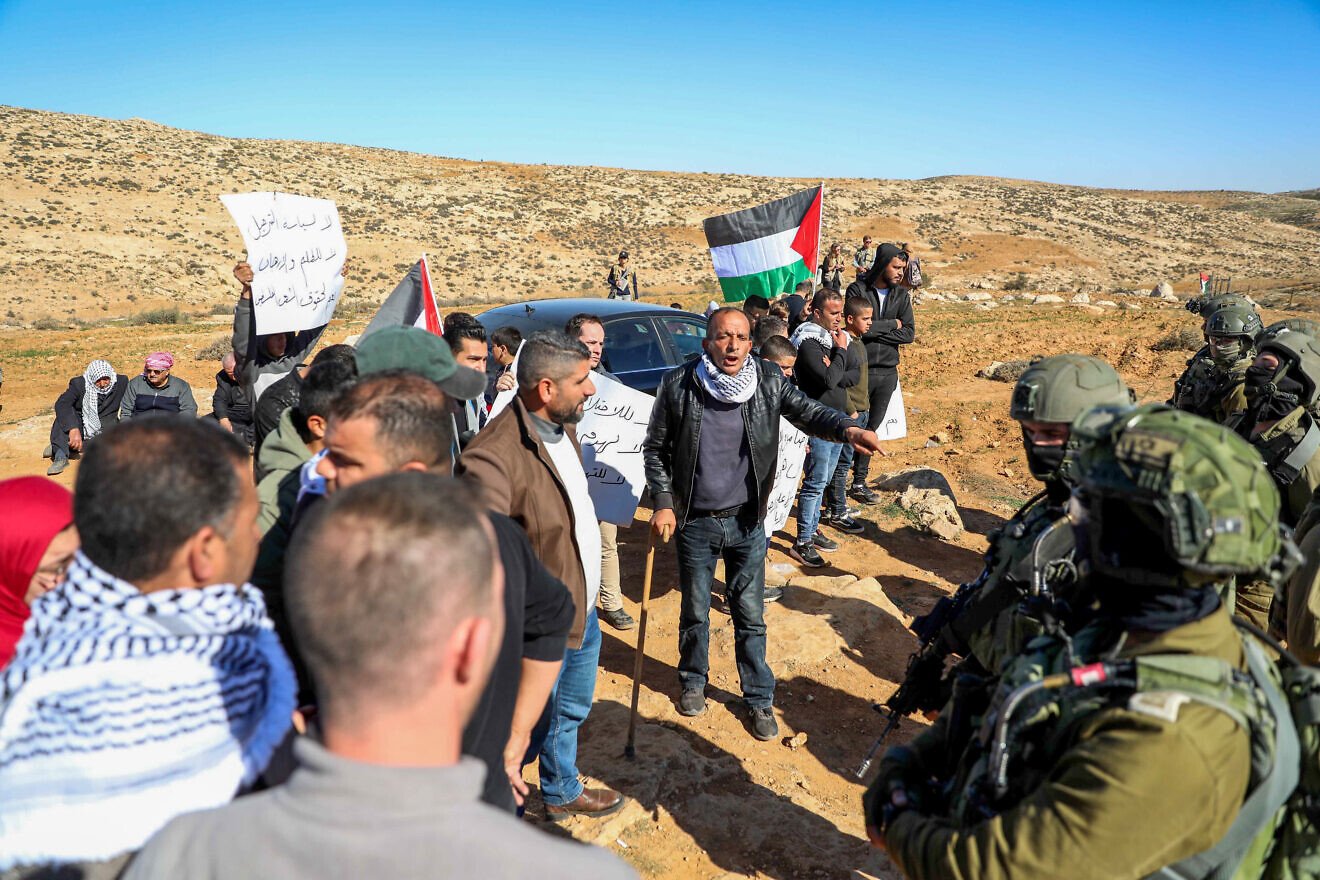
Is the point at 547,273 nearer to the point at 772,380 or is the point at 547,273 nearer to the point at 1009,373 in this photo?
the point at 1009,373

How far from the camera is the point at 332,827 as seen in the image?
42.0 inches

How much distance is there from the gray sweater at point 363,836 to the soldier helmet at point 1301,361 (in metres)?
4.88

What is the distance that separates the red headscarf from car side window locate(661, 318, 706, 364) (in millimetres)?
6694

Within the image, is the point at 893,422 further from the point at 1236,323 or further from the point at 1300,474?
the point at 1300,474

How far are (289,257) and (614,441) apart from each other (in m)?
2.42

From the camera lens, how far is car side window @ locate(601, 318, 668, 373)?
8.24 m

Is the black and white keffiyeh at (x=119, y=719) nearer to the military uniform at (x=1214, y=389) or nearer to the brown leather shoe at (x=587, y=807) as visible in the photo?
the brown leather shoe at (x=587, y=807)

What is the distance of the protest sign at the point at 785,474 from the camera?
566 cm

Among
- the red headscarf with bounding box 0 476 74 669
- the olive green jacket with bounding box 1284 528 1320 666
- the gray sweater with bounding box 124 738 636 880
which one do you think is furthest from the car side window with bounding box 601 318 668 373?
the gray sweater with bounding box 124 738 636 880

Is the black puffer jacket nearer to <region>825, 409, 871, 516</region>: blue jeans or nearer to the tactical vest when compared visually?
<region>825, 409, 871, 516</region>: blue jeans

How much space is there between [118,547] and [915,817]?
1678mm

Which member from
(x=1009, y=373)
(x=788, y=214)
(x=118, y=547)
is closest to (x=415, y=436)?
(x=118, y=547)

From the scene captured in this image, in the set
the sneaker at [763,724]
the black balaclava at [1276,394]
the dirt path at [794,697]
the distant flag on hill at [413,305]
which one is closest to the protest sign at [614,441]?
the dirt path at [794,697]

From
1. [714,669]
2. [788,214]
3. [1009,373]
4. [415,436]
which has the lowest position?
[714,669]
